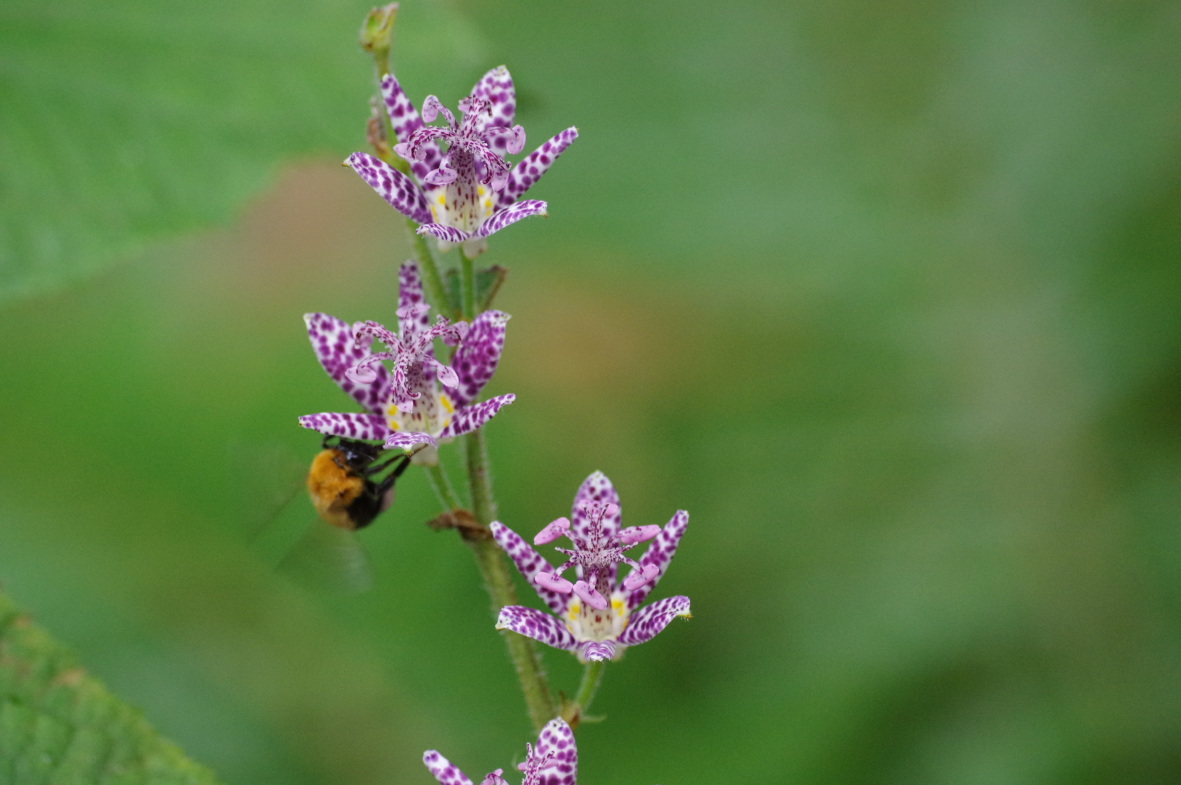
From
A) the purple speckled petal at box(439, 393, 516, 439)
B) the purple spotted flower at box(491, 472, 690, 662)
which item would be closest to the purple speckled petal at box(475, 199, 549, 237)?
the purple speckled petal at box(439, 393, 516, 439)

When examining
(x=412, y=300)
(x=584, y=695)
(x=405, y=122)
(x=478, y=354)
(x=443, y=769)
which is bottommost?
(x=443, y=769)

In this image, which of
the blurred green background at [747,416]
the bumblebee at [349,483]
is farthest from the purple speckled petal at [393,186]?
the blurred green background at [747,416]

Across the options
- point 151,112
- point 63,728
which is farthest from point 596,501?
point 151,112

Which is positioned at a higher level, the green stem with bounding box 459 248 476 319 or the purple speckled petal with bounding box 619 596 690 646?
the green stem with bounding box 459 248 476 319

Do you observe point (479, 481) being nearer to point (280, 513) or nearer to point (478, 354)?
point (478, 354)

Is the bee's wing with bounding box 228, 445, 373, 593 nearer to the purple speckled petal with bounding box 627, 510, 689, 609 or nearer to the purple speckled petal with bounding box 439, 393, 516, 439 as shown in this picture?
the purple speckled petal with bounding box 439, 393, 516, 439

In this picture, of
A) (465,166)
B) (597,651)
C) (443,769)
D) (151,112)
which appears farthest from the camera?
(151,112)
